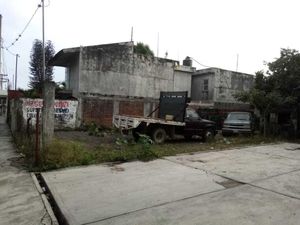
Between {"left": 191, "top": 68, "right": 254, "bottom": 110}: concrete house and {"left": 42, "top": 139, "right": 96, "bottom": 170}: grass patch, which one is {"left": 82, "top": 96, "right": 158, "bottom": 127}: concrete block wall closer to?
{"left": 191, "top": 68, "right": 254, "bottom": 110}: concrete house

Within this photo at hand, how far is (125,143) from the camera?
14.4 meters

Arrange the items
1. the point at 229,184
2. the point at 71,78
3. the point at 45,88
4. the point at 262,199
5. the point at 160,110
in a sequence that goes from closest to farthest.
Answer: the point at 262,199 < the point at 229,184 < the point at 45,88 < the point at 160,110 < the point at 71,78

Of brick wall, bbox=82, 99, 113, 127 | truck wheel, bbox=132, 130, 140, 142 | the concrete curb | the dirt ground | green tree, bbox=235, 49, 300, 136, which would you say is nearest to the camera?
the concrete curb

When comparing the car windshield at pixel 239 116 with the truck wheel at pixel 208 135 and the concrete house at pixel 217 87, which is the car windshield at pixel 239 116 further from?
the concrete house at pixel 217 87

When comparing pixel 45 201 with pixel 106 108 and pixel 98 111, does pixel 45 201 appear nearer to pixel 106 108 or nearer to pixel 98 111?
pixel 98 111

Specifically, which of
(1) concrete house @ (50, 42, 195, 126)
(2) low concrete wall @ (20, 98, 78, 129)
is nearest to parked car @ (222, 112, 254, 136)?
(1) concrete house @ (50, 42, 195, 126)

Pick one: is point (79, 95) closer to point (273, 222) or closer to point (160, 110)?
point (160, 110)

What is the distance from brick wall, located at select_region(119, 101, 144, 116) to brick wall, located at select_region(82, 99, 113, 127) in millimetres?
856

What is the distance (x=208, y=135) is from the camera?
1742cm

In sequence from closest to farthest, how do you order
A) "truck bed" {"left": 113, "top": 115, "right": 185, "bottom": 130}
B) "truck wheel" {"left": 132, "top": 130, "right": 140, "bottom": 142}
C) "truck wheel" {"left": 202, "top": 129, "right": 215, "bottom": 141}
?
1. "truck bed" {"left": 113, "top": 115, "right": 185, "bottom": 130}
2. "truck wheel" {"left": 132, "top": 130, "right": 140, "bottom": 142}
3. "truck wheel" {"left": 202, "top": 129, "right": 215, "bottom": 141}

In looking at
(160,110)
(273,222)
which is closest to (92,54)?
(160,110)

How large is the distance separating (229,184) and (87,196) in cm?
336

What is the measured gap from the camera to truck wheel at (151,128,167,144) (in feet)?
49.9

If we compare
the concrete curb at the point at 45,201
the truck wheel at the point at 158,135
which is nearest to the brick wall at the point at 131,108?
the truck wheel at the point at 158,135
